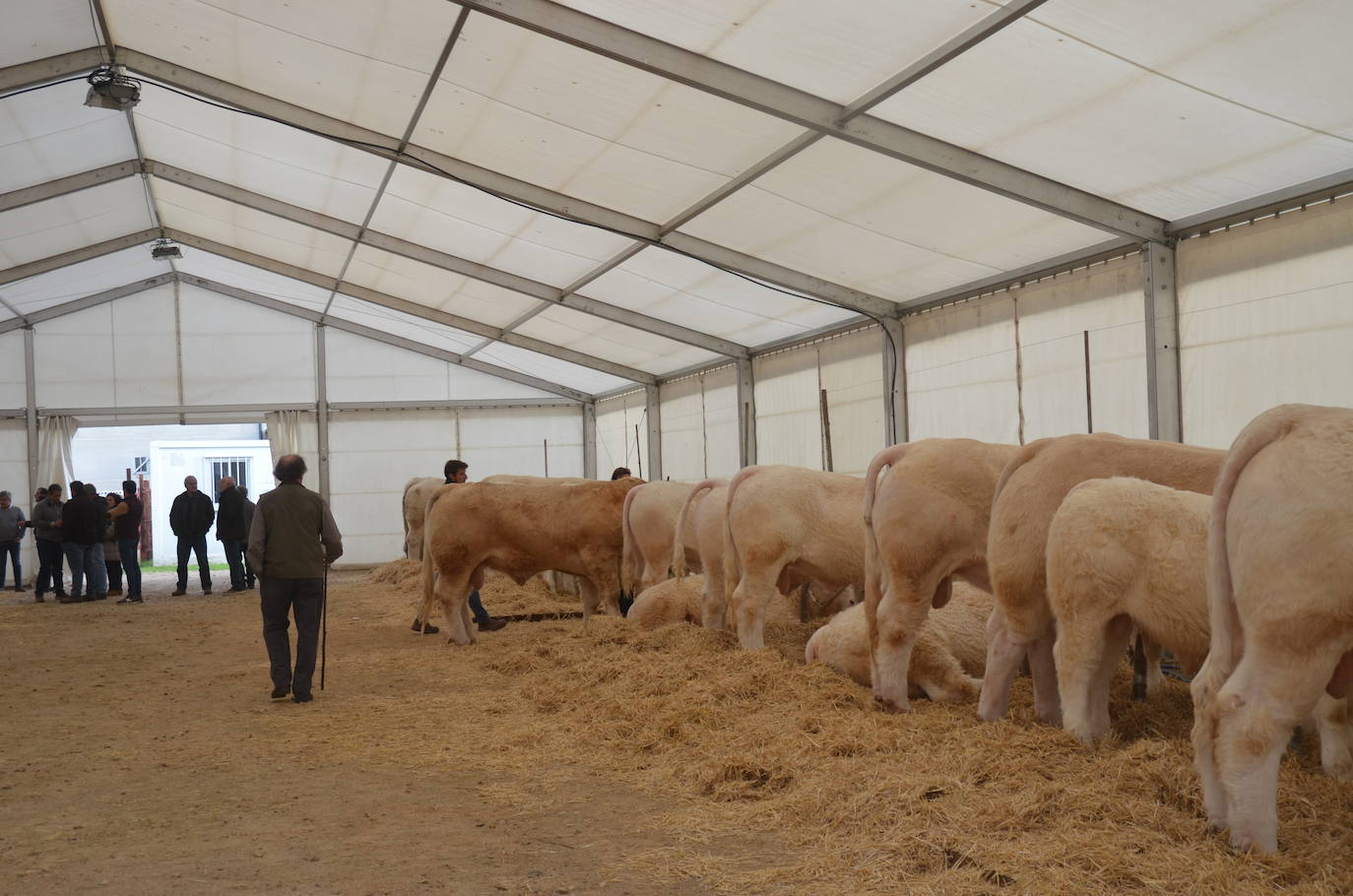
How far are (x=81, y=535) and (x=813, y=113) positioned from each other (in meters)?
14.2

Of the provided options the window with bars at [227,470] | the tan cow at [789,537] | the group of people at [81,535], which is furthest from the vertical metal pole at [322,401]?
the tan cow at [789,537]

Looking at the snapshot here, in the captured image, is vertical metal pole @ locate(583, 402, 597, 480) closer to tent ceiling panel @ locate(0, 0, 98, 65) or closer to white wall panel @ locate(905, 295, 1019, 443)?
white wall panel @ locate(905, 295, 1019, 443)

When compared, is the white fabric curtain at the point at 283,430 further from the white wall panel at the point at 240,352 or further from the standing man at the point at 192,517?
the standing man at the point at 192,517

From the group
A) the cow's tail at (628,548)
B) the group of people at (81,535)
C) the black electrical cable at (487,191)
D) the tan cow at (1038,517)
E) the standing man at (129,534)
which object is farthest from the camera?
the group of people at (81,535)

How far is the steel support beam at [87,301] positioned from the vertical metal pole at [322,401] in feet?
10.3

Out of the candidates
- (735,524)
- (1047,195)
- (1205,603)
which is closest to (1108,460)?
(1205,603)

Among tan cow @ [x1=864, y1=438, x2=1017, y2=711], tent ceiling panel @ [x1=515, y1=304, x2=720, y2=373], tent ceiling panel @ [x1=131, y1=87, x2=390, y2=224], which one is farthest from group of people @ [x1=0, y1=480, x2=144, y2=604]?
tan cow @ [x1=864, y1=438, x2=1017, y2=711]

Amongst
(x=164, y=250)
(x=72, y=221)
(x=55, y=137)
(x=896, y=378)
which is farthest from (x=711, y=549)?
(x=164, y=250)

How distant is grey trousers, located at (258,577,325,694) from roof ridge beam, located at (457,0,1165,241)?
4573 millimetres

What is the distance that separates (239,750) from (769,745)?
121 inches

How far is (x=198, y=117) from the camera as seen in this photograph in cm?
1428

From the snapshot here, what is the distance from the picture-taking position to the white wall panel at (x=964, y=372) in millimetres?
11734

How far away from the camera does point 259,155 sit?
49.4ft

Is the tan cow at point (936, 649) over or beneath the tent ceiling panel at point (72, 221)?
beneath
